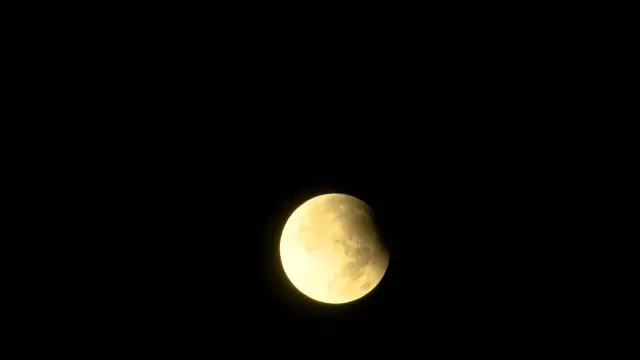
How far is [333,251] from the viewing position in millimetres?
3145

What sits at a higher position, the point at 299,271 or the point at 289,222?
the point at 289,222

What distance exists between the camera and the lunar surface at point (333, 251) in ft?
10.4

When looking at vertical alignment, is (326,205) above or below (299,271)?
above

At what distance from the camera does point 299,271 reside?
3.20 metres

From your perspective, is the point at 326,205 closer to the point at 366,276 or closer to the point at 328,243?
the point at 328,243

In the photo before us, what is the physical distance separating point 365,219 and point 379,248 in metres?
0.21

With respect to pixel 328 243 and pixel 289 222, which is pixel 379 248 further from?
pixel 289 222

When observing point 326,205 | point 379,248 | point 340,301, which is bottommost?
point 340,301

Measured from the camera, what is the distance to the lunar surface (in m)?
3.16

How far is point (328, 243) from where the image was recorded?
3166 millimetres

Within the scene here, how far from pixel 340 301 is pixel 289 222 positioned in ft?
2.08

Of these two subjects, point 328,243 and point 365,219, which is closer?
point 328,243

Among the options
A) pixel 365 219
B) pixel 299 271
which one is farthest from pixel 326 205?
pixel 299 271

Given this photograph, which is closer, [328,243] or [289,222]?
[328,243]
